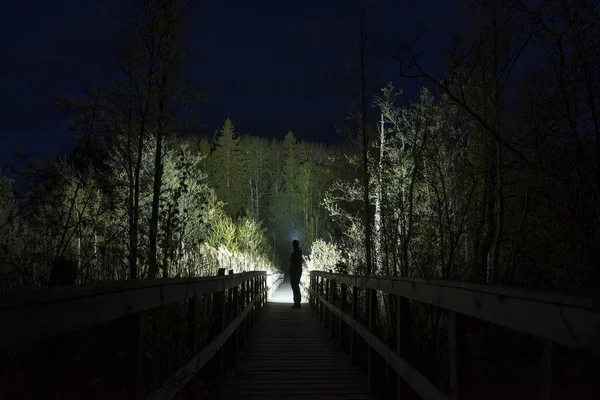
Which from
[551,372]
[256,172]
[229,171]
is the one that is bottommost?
[551,372]

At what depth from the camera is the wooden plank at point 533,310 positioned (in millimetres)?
1568

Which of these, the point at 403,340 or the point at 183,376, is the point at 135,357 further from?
the point at 403,340

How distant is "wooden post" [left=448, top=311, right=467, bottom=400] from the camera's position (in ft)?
9.04

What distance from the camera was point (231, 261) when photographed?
1709 cm

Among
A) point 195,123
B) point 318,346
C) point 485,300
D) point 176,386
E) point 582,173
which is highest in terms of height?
point 195,123

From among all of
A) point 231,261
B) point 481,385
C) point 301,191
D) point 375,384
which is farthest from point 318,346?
point 301,191

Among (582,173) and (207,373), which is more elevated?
(582,173)

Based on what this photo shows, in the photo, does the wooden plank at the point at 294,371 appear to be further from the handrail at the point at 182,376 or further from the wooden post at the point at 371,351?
the handrail at the point at 182,376

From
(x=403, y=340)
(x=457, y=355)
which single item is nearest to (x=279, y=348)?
(x=403, y=340)

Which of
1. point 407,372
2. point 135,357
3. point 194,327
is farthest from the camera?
point 194,327

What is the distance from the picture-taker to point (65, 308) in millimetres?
1757

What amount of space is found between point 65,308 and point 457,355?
193 centimetres

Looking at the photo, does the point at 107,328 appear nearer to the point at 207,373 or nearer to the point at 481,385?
the point at 207,373

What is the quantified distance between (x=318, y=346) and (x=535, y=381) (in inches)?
150
